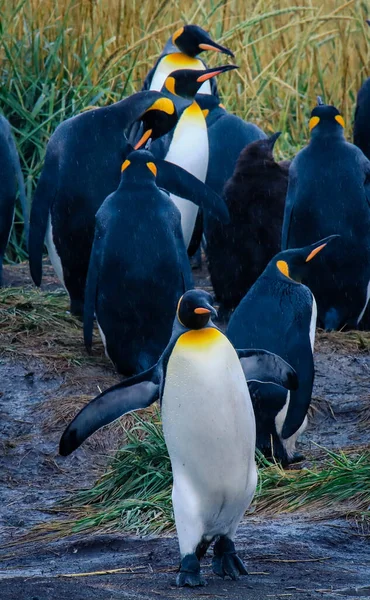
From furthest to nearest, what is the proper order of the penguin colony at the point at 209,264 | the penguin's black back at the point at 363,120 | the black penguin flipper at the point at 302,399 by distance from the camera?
1. the penguin's black back at the point at 363,120
2. the black penguin flipper at the point at 302,399
3. the penguin colony at the point at 209,264

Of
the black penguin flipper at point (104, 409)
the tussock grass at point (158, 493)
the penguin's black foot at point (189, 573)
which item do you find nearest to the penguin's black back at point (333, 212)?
the tussock grass at point (158, 493)

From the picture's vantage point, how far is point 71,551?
3.97 metres

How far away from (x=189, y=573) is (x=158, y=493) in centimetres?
94

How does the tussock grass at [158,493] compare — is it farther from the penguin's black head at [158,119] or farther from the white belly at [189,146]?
the white belly at [189,146]

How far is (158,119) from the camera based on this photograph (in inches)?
270

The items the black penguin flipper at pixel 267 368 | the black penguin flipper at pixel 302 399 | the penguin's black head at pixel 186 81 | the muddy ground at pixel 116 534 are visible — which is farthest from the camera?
the penguin's black head at pixel 186 81

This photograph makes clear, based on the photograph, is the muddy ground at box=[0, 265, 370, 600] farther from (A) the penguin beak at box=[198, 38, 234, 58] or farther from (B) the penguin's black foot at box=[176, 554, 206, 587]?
(A) the penguin beak at box=[198, 38, 234, 58]

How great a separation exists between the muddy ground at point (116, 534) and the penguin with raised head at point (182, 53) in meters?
3.02

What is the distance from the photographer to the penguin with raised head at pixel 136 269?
5578 millimetres

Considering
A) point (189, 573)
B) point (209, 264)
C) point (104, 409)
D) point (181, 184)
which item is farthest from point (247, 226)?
point (189, 573)

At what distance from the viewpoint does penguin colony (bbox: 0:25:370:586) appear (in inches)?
142

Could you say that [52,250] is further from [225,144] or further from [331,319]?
[225,144]

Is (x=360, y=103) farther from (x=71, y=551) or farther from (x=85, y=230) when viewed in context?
(x=71, y=551)

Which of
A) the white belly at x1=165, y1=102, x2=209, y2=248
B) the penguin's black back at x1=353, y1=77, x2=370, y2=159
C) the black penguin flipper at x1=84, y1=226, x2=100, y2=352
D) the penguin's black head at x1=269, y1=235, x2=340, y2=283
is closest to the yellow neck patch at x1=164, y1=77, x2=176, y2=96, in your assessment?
the white belly at x1=165, y1=102, x2=209, y2=248
